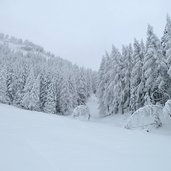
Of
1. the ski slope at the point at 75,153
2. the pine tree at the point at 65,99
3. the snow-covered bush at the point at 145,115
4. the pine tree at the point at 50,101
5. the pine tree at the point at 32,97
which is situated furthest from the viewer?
the pine tree at the point at 65,99

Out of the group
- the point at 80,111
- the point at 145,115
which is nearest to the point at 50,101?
the point at 80,111

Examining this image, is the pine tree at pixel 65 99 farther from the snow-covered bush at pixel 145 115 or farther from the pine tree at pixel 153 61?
the snow-covered bush at pixel 145 115

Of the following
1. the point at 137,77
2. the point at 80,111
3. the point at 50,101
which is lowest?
the point at 80,111

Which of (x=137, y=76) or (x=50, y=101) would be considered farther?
(x=50, y=101)

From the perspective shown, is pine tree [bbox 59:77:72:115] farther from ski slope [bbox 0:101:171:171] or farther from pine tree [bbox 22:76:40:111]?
ski slope [bbox 0:101:171:171]

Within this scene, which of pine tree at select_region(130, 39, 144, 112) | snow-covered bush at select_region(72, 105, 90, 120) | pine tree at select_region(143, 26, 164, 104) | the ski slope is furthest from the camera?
pine tree at select_region(130, 39, 144, 112)

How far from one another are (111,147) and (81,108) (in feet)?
66.1

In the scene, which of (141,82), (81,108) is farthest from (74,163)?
(141,82)

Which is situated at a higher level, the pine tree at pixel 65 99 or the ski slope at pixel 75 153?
the pine tree at pixel 65 99

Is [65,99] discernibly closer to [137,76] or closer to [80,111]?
[137,76]

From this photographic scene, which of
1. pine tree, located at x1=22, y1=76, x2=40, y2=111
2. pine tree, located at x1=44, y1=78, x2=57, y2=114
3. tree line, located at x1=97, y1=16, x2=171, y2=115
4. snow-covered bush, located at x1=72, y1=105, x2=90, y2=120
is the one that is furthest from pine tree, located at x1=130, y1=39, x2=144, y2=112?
pine tree, located at x1=22, y1=76, x2=40, y2=111

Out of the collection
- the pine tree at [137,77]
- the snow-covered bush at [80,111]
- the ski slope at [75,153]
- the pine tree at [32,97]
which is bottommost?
the ski slope at [75,153]

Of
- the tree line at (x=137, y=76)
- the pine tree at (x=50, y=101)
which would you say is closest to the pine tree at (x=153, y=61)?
the tree line at (x=137, y=76)

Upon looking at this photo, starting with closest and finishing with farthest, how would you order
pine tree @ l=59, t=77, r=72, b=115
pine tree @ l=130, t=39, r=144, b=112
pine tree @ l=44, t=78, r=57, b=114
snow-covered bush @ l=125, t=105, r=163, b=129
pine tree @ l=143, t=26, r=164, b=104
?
snow-covered bush @ l=125, t=105, r=163, b=129, pine tree @ l=143, t=26, r=164, b=104, pine tree @ l=130, t=39, r=144, b=112, pine tree @ l=44, t=78, r=57, b=114, pine tree @ l=59, t=77, r=72, b=115
